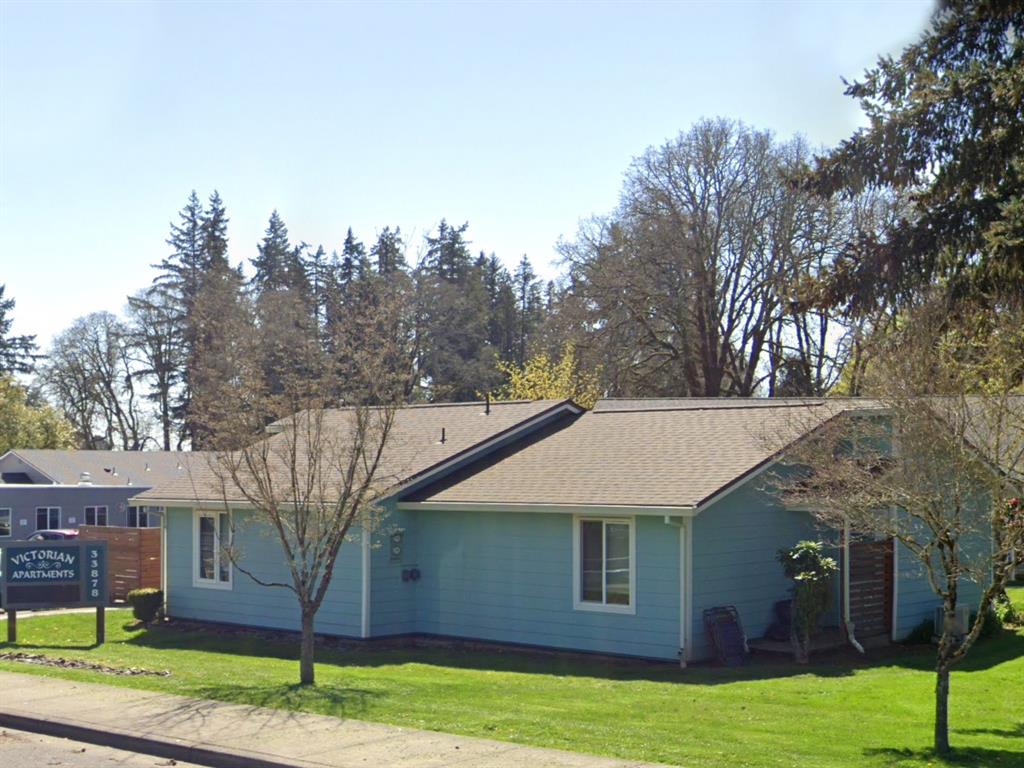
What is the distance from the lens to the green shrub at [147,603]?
24641 mm

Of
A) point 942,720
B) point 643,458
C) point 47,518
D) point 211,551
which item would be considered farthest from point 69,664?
point 47,518

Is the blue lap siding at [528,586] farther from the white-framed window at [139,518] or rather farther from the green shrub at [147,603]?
the white-framed window at [139,518]

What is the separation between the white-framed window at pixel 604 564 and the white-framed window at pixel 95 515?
101 feet

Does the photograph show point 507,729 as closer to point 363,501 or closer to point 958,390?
point 363,501

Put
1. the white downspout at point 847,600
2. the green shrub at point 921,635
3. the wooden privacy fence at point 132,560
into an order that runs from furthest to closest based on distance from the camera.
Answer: the wooden privacy fence at point 132,560 < the green shrub at point 921,635 < the white downspout at point 847,600

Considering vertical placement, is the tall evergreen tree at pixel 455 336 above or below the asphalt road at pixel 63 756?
above

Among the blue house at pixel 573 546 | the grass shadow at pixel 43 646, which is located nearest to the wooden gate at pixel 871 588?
the blue house at pixel 573 546

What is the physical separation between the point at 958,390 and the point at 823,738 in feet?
12.3

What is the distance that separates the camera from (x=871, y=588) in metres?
20.6

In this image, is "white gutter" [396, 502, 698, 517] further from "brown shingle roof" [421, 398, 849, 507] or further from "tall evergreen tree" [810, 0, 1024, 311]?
"tall evergreen tree" [810, 0, 1024, 311]

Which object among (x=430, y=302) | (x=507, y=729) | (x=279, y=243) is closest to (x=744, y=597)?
(x=507, y=729)

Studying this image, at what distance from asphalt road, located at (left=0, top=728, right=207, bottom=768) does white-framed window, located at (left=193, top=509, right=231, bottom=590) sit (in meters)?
10.9

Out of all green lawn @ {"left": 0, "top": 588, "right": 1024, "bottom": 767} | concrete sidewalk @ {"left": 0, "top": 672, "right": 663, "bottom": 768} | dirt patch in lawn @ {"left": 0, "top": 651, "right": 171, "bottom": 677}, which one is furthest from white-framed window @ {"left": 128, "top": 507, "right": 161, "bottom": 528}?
concrete sidewalk @ {"left": 0, "top": 672, "right": 663, "bottom": 768}

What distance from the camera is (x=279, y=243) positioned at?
76.2 metres
